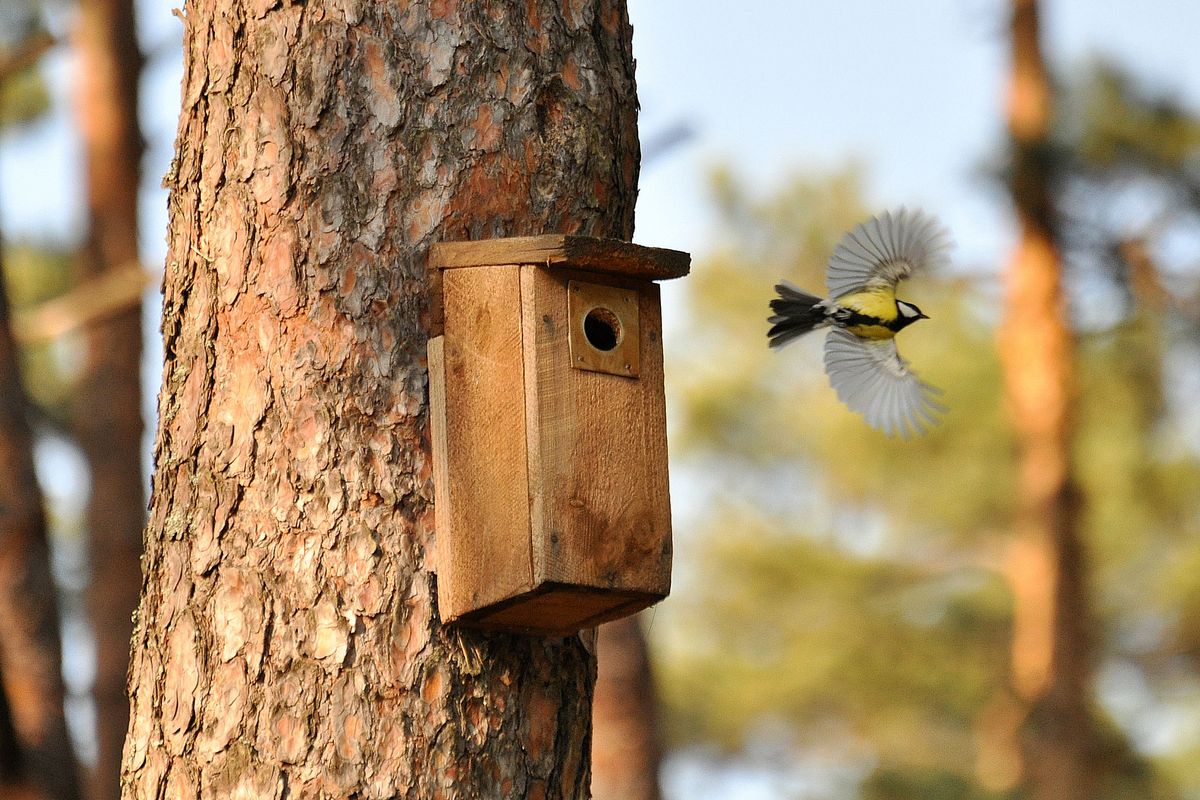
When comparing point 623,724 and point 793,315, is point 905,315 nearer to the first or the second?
point 793,315

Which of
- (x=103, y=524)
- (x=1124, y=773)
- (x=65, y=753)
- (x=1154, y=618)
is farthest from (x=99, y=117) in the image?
(x=1154, y=618)

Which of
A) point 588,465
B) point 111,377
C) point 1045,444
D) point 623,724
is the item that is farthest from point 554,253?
point 1045,444

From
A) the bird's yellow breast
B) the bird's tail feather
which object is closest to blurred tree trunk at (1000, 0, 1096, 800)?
the bird's yellow breast

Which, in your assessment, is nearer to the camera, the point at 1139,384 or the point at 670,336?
the point at 1139,384

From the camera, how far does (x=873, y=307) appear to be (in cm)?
372

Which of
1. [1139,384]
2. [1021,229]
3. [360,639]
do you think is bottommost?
[360,639]

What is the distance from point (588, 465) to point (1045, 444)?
715 centimetres

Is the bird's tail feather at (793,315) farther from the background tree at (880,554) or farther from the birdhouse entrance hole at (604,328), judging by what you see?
the background tree at (880,554)

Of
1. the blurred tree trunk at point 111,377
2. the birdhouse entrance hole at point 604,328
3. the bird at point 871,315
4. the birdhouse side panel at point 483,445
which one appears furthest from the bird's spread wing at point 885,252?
the blurred tree trunk at point 111,377

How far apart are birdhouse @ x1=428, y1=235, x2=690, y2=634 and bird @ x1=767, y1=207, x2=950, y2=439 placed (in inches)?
45.5

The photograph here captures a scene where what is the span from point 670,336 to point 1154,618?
273 inches

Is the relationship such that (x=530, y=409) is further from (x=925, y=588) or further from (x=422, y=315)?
(x=925, y=588)

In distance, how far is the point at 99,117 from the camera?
895cm

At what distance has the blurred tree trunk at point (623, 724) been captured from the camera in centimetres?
551
